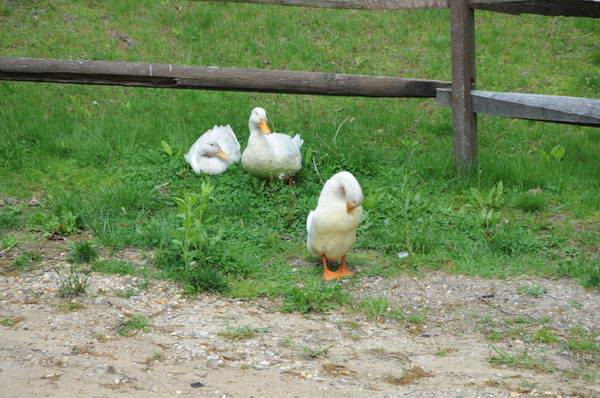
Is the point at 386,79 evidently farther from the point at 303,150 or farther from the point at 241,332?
the point at 241,332

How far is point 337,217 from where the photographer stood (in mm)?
5039

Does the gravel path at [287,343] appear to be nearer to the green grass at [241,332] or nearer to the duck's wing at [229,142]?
the green grass at [241,332]

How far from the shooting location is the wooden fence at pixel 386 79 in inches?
250

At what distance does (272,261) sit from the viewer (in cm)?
554

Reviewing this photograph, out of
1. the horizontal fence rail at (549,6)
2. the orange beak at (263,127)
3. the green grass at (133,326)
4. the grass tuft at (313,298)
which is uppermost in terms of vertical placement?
the horizontal fence rail at (549,6)

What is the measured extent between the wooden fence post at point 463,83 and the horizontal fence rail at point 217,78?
0.25 m

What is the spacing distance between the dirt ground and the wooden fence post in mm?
1994

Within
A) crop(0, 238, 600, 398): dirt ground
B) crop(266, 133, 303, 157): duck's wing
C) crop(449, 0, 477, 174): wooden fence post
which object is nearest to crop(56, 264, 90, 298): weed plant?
crop(0, 238, 600, 398): dirt ground

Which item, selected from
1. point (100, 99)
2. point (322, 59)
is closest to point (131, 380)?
point (100, 99)

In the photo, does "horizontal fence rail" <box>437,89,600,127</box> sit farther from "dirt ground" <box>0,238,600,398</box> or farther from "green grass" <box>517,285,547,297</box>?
"green grass" <box>517,285,547,297</box>

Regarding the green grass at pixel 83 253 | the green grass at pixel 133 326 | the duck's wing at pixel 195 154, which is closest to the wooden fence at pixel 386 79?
the duck's wing at pixel 195 154

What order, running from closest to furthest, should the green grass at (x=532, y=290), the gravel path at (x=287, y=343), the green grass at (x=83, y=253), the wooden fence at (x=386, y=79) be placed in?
the gravel path at (x=287, y=343), the green grass at (x=532, y=290), the green grass at (x=83, y=253), the wooden fence at (x=386, y=79)

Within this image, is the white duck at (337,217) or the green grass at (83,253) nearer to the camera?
the white duck at (337,217)

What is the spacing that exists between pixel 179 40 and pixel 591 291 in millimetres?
6586
